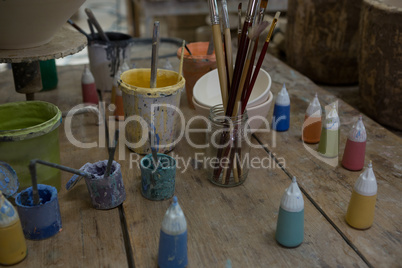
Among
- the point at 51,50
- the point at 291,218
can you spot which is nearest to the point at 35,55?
the point at 51,50

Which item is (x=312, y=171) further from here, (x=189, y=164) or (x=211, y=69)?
(x=211, y=69)

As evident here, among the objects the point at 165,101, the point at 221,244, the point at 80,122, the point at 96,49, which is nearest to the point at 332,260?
the point at 221,244

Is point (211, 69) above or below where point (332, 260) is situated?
above

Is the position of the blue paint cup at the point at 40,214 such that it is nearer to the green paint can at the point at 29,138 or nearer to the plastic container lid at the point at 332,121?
the green paint can at the point at 29,138

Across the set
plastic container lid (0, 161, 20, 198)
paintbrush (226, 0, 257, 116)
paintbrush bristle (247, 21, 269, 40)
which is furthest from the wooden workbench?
paintbrush bristle (247, 21, 269, 40)

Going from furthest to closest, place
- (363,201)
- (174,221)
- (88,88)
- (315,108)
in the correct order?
(88,88) < (315,108) < (363,201) < (174,221)

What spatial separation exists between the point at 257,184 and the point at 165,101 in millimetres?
303

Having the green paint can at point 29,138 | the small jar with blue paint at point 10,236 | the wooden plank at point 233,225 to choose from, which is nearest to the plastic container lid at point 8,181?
the green paint can at point 29,138

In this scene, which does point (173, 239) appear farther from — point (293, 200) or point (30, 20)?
point (30, 20)

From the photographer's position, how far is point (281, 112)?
1.23m

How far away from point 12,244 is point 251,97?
0.76 m

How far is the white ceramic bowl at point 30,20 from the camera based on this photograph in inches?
39.9

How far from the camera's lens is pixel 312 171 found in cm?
104

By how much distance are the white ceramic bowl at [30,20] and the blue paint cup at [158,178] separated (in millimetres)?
472
